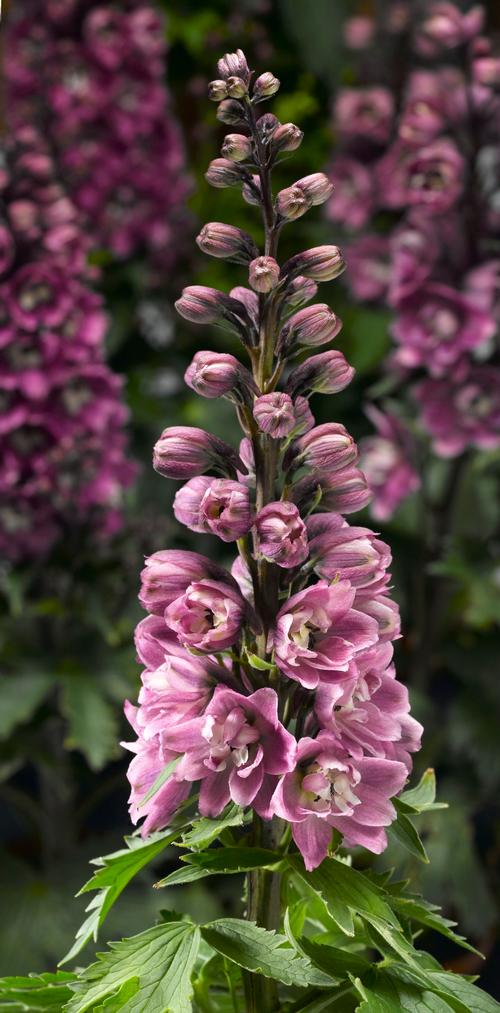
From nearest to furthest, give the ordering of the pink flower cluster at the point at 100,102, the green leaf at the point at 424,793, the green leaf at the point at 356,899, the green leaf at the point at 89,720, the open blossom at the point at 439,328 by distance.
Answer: the green leaf at the point at 356,899
the green leaf at the point at 424,793
the green leaf at the point at 89,720
the open blossom at the point at 439,328
the pink flower cluster at the point at 100,102

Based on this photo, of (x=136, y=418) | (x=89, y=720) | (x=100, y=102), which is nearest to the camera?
(x=89, y=720)

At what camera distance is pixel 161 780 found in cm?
57

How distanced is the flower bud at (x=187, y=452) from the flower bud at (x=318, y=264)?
92 millimetres

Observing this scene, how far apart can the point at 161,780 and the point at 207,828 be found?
0.03 metres

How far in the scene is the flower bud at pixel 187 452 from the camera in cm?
60

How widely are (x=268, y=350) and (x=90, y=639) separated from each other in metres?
1.13

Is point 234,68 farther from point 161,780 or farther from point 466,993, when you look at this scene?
point 466,993

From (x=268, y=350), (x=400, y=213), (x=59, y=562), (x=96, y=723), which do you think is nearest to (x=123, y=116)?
(x=400, y=213)

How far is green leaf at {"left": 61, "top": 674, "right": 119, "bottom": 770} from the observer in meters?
1.42

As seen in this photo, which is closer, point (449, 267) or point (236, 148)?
point (236, 148)

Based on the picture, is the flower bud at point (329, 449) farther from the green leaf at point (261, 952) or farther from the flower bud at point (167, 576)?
the green leaf at point (261, 952)

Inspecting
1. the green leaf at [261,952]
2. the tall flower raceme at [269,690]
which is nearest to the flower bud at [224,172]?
the tall flower raceme at [269,690]

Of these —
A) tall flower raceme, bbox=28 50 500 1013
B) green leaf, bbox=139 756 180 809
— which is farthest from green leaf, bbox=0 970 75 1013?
green leaf, bbox=139 756 180 809

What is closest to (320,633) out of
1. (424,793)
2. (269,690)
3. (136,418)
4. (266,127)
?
(269,690)
